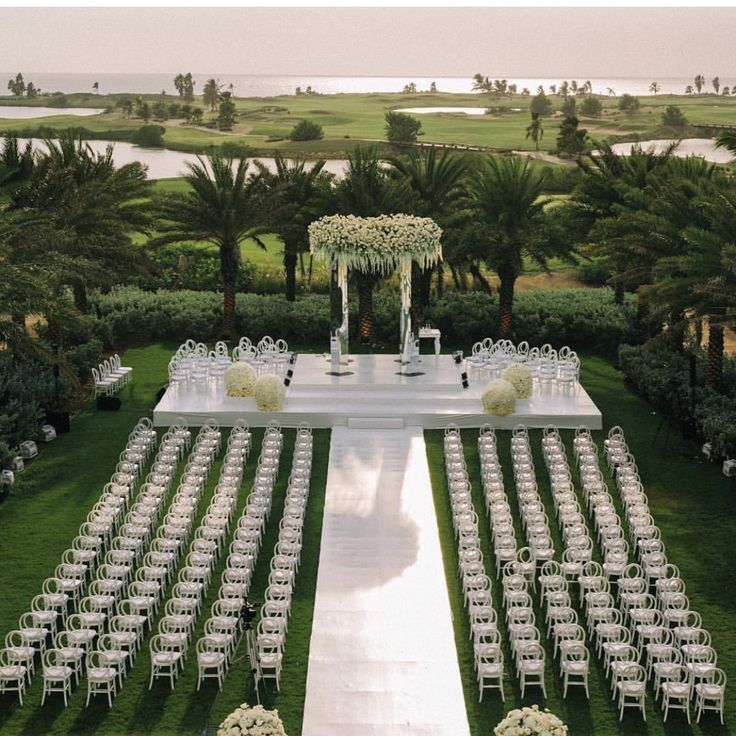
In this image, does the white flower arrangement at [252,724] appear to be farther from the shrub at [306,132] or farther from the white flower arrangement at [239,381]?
the shrub at [306,132]

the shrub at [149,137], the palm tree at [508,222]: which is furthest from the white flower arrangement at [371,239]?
the shrub at [149,137]

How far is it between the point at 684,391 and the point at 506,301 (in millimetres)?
8844

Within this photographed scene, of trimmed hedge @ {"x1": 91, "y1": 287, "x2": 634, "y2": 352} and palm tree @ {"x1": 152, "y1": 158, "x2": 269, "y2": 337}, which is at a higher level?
palm tree @ {"x1": 152, "y1": 158, "x2": 269, "y2": 337}

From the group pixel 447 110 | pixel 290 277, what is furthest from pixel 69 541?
pixel 447 110

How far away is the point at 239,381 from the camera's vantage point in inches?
1121

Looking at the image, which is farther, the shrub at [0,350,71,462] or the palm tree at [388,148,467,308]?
the palm tree at [388,148,467,308]

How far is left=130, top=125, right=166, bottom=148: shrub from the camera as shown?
8650 cm

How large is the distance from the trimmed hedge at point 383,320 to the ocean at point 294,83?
62605mm

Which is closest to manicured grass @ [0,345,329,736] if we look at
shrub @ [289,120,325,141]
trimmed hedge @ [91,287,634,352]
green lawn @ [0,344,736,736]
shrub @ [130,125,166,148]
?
green lawn @ [0,344,736,736]

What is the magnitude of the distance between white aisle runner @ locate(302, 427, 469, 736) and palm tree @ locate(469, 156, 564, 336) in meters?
10.7

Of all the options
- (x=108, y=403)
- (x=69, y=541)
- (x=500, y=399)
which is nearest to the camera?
(x=69, y=541)

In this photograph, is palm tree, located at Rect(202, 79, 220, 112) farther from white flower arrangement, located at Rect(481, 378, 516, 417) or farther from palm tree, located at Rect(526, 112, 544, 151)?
white flower arrangement, located at Rect(481, 378, 516, 417)

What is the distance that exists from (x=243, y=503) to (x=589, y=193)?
1799 cm

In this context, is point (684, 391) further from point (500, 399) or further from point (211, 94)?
point (211, 94)
